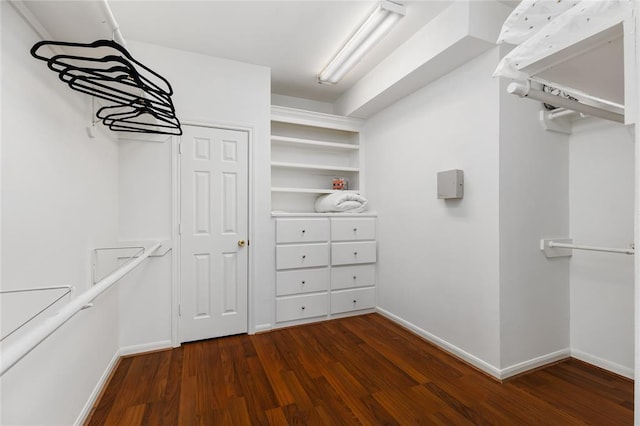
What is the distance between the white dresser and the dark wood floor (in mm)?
525

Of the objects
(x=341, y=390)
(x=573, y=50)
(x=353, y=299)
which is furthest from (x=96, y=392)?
(x=573, y=50)

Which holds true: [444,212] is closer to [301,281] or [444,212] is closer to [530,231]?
[530,231]

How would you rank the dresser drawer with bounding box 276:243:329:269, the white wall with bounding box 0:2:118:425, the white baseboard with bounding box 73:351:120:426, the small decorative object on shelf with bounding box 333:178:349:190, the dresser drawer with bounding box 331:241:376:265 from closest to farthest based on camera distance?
the white wall with bounding box 0:2:118:425 → the white baseboard with bounding box 73:351:120:426 → the dresser drawer with bounding box 276:243:329:269 → the dresser drawer with bounding box 331:241:376:265 → the small decorative object on shelf with bounding box 333:178:349:190

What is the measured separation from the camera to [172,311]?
2.55 metres

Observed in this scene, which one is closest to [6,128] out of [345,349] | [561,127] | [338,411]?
[338,411]

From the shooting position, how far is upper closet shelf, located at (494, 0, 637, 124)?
769 mm

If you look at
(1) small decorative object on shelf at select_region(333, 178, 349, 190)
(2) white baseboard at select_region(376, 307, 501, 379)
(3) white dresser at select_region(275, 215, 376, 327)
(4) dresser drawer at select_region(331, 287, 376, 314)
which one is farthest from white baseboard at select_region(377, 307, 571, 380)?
(1) small decorative object on shelf at select_region(333, 178, 349, 190)

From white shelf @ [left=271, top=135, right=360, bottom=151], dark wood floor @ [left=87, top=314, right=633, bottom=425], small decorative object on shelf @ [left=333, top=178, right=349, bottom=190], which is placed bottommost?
dark wood floor @ [left=87, top=314, right=633, bottom=425]

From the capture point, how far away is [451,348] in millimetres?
2396

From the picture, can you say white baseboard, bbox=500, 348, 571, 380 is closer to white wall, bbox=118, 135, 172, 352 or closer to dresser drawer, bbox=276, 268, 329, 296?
dresser drawer, bbox=276, 268, 329, 296

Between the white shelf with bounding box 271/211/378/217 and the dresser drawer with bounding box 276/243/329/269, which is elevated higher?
the white shelf with bounding box 271/211/378/217

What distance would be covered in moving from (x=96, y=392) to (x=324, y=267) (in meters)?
2.05

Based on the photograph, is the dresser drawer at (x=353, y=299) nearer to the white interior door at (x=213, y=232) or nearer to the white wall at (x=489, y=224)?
the white wall at (x=489, y=224)

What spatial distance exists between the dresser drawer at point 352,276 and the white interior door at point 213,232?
3.24 ft
